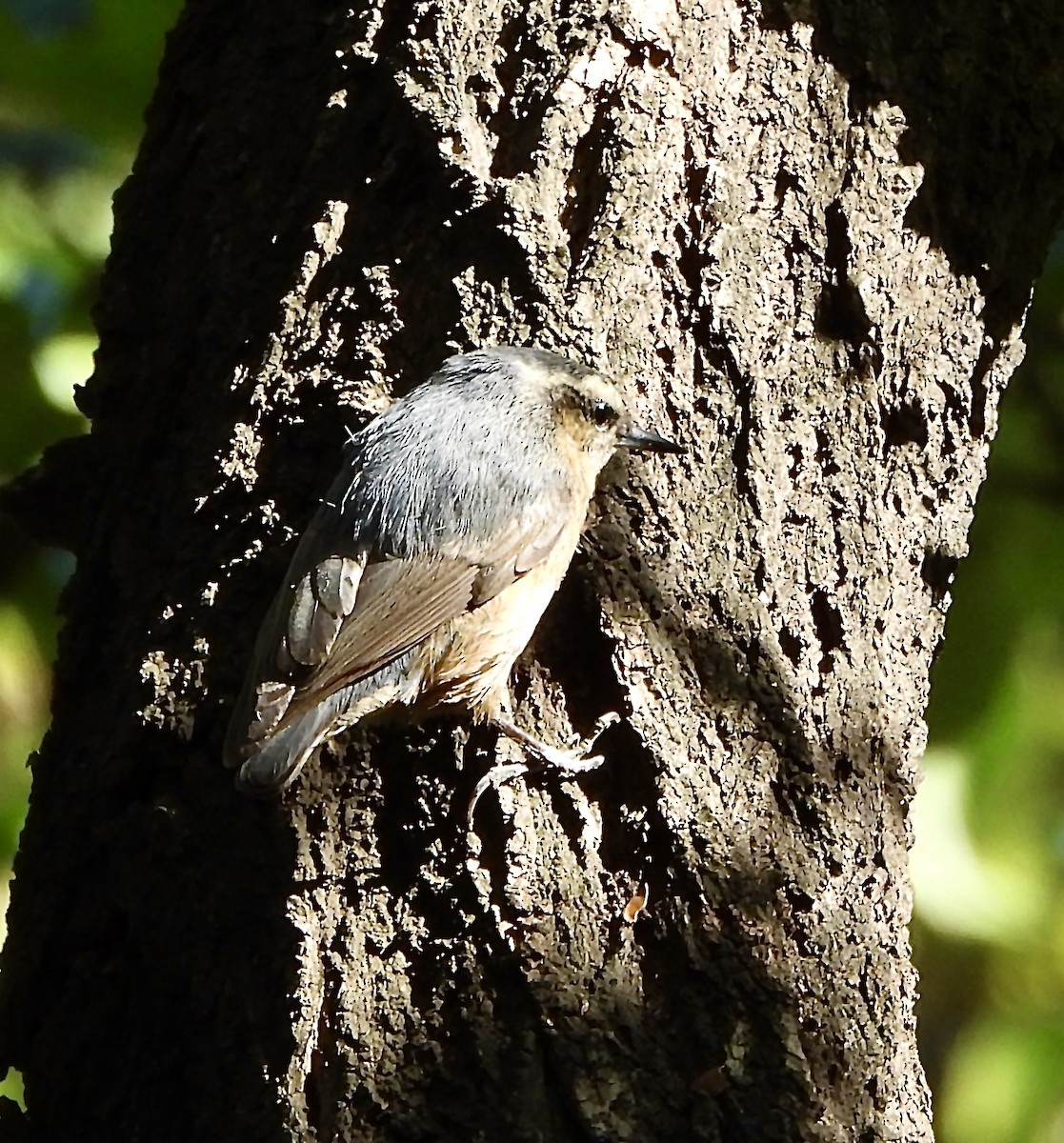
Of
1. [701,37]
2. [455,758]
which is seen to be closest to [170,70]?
[701,37]

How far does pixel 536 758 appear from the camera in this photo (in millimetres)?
2363

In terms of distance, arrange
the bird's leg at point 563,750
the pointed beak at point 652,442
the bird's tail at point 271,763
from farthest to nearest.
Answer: the pointed beak at point 652,442
the bird's leg at point 563,750
the bird's tail at point 271,763

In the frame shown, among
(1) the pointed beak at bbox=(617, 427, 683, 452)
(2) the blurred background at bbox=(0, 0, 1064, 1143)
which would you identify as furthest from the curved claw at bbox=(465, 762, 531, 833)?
(2) the blurred background at bbox=(0, 0, 1064, 1143)

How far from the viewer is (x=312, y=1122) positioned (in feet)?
7.09

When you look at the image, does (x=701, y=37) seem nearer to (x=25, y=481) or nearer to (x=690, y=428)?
(x=690, y=428)

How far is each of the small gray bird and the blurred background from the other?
3.77 feet

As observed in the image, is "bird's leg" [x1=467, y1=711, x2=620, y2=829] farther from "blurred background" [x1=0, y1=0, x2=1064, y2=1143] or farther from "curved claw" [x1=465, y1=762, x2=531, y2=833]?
"blurred background" [x1=0, y1=0, x2=1064, y2=1143]

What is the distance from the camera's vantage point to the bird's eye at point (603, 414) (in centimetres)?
258

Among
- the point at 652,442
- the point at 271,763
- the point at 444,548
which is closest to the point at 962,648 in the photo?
the point at 652,442

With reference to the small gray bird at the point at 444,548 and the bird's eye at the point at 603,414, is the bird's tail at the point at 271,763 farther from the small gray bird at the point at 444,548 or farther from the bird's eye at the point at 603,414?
the bird's eye at the point at 603,414

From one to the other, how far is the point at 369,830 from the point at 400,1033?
1.06 ft

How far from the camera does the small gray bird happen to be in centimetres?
246

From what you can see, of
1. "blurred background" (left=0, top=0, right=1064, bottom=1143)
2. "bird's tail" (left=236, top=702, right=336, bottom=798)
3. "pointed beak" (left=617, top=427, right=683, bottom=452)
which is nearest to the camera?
"bird's tail" (left=236, top=702, right=336, bottom=798)

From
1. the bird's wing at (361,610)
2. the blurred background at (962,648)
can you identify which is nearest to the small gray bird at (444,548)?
the bird's wing at (361,610)
